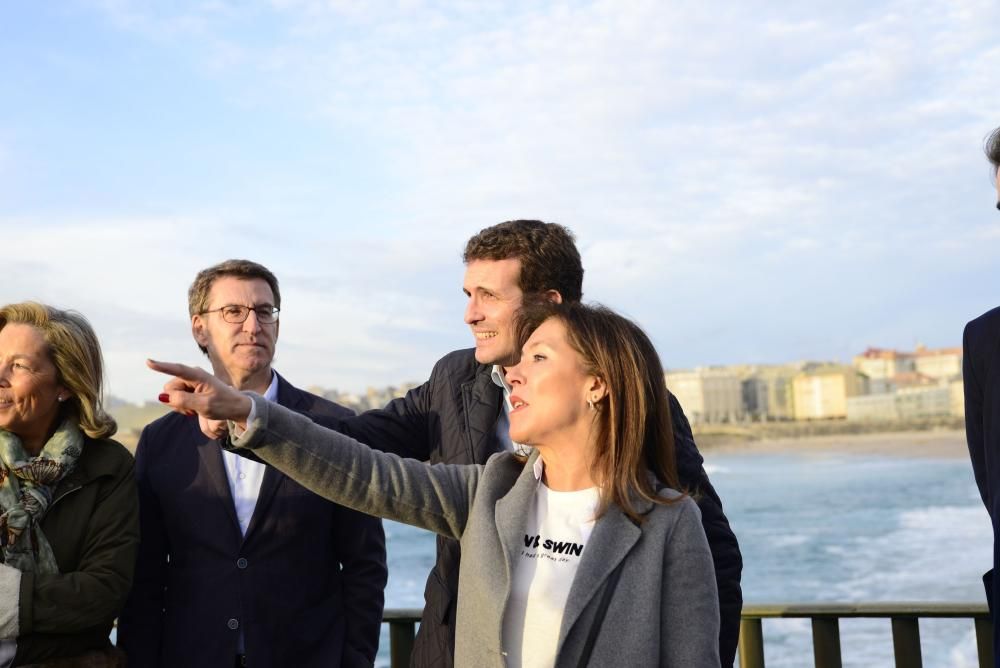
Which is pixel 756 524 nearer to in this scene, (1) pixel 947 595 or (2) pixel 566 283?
(1) pixel 947 595

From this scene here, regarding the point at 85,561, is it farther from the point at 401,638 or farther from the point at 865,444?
the point at 865,444

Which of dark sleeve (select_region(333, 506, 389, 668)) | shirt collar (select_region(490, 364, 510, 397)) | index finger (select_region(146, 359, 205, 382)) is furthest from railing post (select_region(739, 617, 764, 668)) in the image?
index finger (select_region(146, 359, 205, 382))

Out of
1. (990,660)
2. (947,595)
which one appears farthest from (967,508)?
(990,660)

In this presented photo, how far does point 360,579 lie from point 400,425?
1.47 feet

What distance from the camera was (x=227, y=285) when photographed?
3.08 m

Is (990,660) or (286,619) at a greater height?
(286,619)

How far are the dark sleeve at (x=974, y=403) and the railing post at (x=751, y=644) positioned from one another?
1190 millimetres

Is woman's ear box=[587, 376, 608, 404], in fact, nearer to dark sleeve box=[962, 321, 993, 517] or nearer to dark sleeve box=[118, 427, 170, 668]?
dark sleeve box=[962, 321, 993, 517]

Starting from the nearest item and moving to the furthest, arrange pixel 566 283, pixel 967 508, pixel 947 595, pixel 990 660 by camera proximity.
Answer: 1. pixel 566 283
2. pixel 990 660
3. pixel 947 595
4. pixel 967 508

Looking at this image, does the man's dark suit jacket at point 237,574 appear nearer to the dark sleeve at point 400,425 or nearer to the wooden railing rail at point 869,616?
the dark sleeve at point 400,425

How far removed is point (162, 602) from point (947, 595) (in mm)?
19774

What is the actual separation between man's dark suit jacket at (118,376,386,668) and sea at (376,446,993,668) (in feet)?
7.62

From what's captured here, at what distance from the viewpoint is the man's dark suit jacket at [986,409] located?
2.26 m

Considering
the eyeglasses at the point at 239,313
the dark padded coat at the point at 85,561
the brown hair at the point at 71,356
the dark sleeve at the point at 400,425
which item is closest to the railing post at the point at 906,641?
the dark sleeve at the point at 400,425
